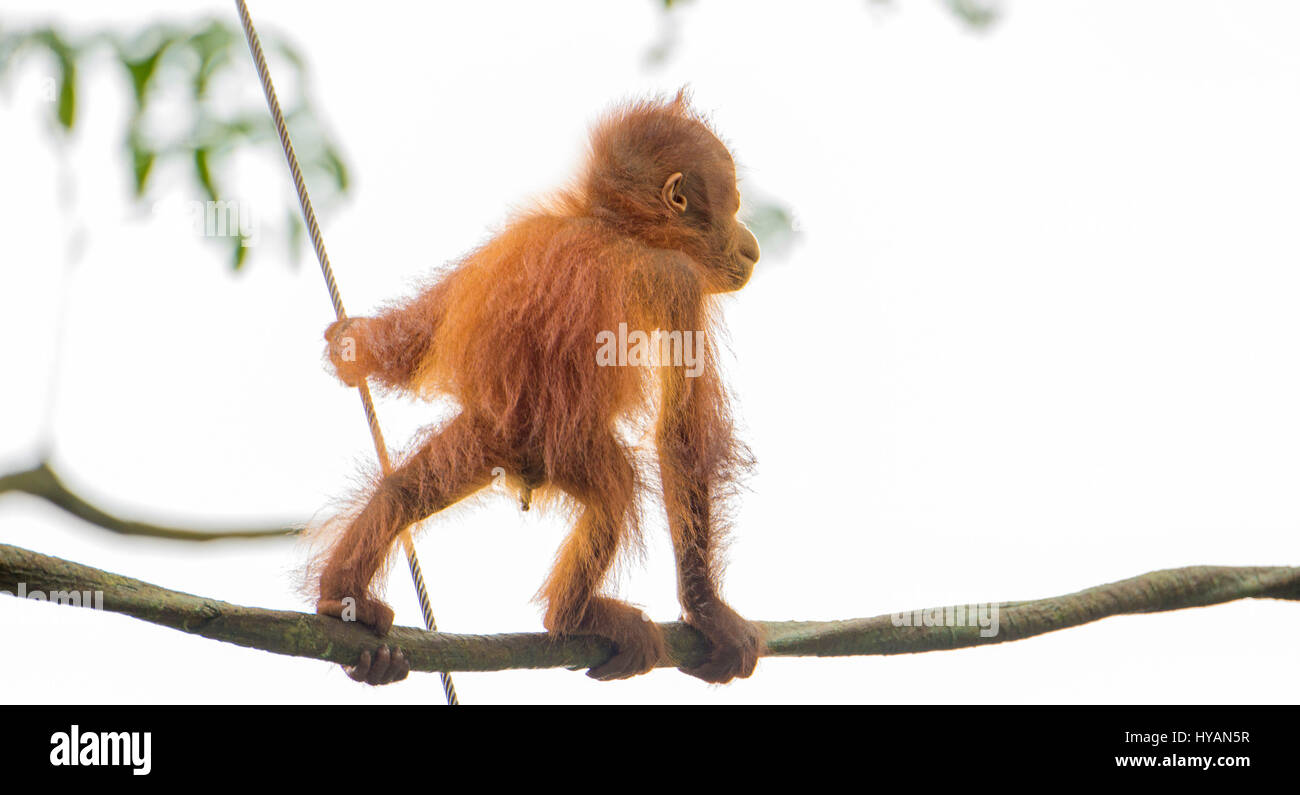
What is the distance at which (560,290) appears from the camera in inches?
48.7

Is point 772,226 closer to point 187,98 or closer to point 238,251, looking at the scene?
point 238,251

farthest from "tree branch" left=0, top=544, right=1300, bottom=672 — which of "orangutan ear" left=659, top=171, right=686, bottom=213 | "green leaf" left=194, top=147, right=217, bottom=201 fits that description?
"green leaf" left=194, top=147, right=217, bottom=201

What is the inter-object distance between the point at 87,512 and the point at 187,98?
81 centimetres

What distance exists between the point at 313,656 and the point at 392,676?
0.09 m

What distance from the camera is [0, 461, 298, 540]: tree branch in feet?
5.72

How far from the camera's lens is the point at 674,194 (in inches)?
53.9

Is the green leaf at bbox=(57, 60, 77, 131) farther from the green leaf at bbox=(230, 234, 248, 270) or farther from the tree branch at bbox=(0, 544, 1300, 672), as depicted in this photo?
the tree branch at bbox=(0, 544, 1300, 672)

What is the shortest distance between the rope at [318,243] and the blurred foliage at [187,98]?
749 millimetres

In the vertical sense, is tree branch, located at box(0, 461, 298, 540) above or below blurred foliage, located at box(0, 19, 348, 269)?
below

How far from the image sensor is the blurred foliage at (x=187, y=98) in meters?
1.95

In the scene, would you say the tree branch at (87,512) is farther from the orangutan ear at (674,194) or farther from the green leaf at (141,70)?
the orangutan ear at (674,194)

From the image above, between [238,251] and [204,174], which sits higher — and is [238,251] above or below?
below

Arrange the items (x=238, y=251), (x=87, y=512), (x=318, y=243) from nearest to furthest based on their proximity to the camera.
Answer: (x=318, y=243) < (x=87, y=512) < (x=238, y=251)

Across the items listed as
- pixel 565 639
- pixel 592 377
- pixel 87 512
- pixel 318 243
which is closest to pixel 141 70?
pixel 87 512
